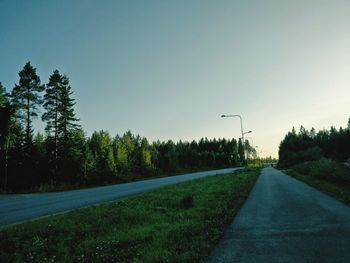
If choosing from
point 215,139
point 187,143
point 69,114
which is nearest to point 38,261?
point 69,114

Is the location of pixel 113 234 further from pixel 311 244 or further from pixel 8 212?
Answer: pixel 8 212

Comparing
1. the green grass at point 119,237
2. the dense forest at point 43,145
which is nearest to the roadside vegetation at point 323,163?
the green grass at point 119,237

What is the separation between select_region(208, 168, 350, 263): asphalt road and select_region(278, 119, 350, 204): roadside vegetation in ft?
12.4

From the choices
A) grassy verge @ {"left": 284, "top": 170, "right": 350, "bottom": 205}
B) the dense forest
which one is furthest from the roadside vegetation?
the dense forest

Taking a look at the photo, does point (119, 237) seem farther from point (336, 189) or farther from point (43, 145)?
point (43, 145)

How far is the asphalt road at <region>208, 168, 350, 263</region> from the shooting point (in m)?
5.96

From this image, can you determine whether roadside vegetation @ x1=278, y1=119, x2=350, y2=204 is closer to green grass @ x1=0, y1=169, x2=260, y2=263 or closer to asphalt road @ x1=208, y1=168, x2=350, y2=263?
asphalt road @ x1=208, y1=168, x2=350, y2=263

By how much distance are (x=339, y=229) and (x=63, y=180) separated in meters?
42.1

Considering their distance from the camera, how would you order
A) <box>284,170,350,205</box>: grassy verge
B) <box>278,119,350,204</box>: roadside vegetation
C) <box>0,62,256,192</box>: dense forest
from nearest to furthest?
<box>284,170,350,205</box>: grassy verge < <box>278,119,350,204</box>: roadside vegetation < <box>0,62,256,192</box>: dense forest

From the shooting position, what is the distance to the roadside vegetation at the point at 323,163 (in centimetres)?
2008

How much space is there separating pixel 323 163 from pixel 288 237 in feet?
81.0

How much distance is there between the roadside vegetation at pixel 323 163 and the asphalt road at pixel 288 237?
12.4ft

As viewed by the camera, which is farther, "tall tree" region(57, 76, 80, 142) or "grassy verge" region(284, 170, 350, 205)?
"tall tree" region(57, 76, 80, 142)

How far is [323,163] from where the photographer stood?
29344 mm
